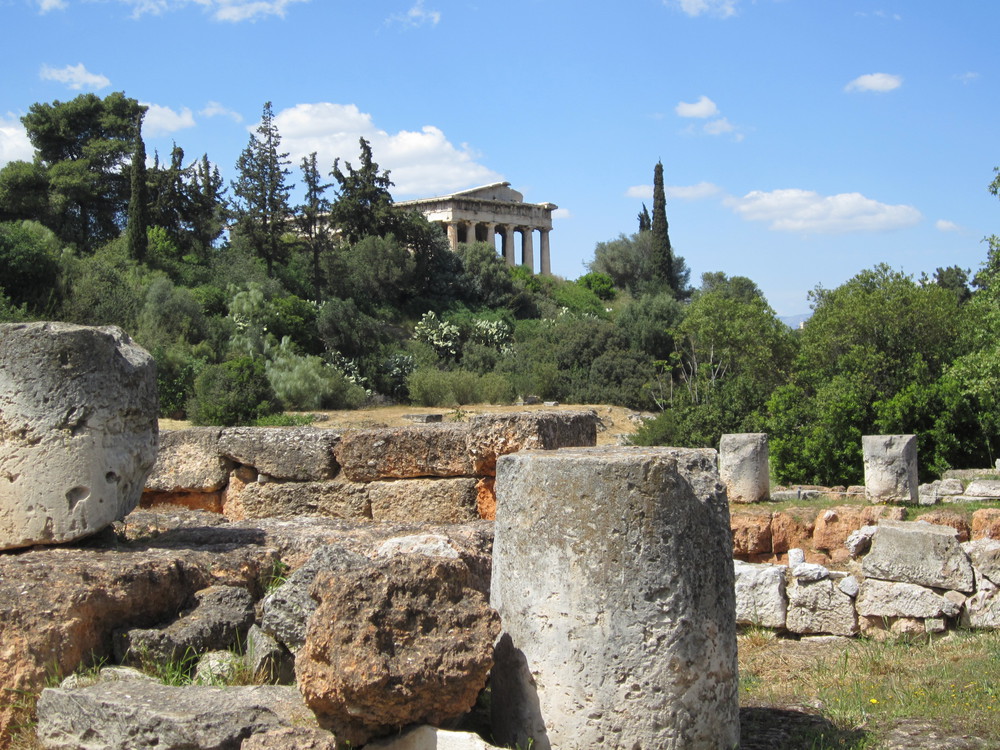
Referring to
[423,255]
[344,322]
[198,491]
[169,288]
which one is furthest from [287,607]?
[423,255]

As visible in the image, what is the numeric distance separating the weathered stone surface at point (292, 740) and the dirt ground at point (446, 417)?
65.4ft

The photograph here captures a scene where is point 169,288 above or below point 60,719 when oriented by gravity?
above

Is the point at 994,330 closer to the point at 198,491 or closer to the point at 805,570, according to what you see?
the point at 805,570

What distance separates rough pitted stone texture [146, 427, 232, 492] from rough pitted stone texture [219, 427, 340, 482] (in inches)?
4.7

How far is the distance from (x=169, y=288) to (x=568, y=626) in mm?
29782

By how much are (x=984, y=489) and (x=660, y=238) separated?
37519 millimetres

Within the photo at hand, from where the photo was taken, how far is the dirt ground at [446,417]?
25.0 meters

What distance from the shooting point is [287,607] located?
167 inches

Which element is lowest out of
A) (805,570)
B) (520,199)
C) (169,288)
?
(805,570)

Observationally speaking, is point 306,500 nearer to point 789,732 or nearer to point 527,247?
point 789,732

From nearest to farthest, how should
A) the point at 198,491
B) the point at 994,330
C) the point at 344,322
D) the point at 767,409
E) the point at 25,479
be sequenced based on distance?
the point at 25,479, the point at 198,491, the point at 994,330, the point at 767,409, the point at 344,322

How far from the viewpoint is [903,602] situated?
8984 millimetres

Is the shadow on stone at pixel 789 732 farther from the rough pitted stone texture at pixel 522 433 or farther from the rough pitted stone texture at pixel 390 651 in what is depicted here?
the rough pitted stone texture at pixel 522 433

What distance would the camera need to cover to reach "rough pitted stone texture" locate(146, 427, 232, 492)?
7.18 metres
